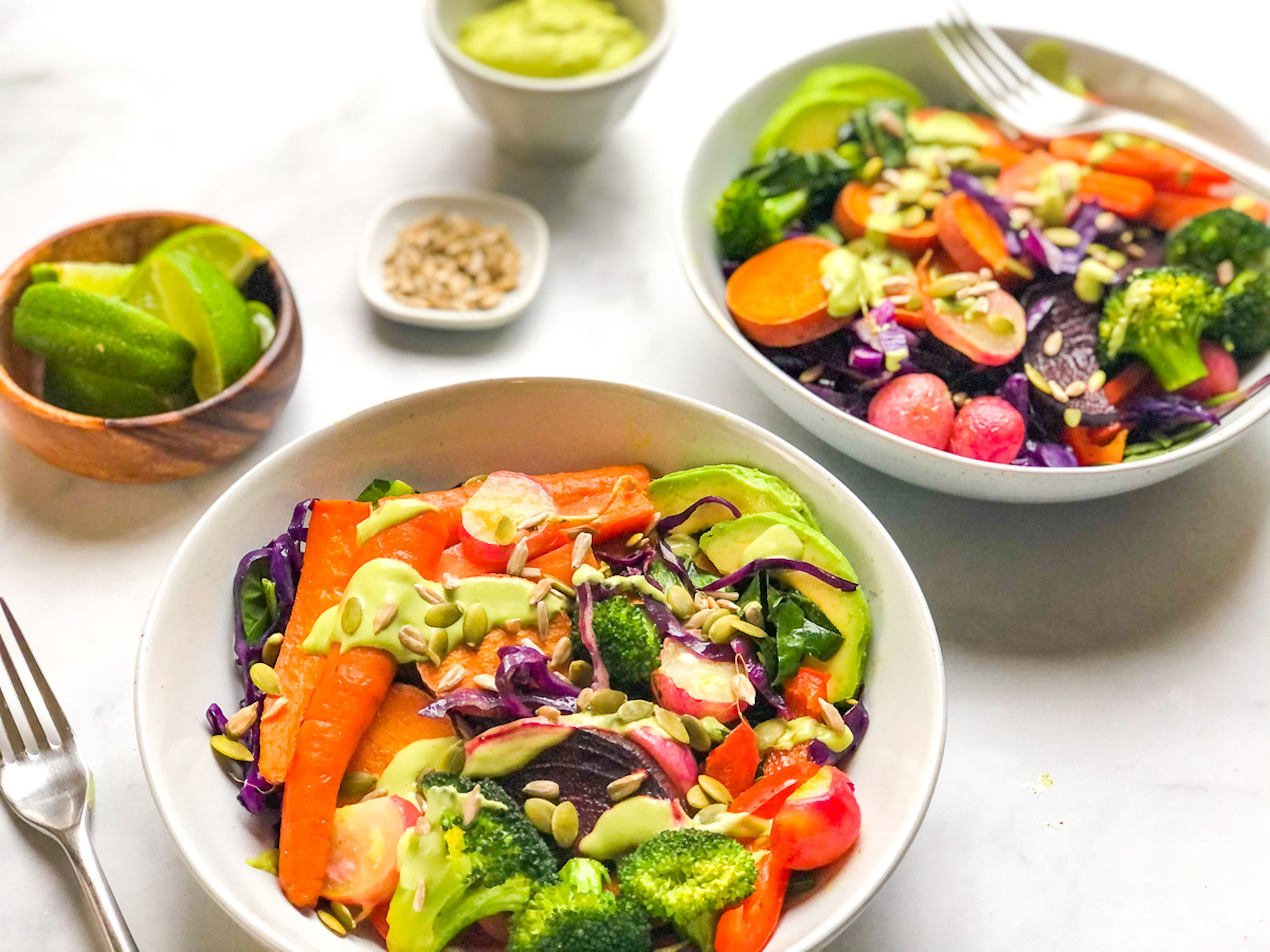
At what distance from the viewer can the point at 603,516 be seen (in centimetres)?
192

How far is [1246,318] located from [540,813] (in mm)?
1871

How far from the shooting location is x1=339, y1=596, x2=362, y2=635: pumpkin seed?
1.70 meters

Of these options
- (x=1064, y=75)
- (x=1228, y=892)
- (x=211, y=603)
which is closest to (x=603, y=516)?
(x=211, y=603)

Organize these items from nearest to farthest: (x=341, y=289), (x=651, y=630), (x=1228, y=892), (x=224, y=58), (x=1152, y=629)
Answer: (x=651, y=630) → (x=1228, y=892) → (x=1152, y=629) → (x=341, y=289) → (x=224, y=58)

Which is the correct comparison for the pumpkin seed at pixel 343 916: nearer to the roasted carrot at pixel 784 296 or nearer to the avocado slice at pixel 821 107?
the roasted carrot at pixel 784 296

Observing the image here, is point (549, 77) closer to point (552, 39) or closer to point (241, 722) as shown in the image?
point (552, 39)

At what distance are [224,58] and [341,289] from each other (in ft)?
3.31

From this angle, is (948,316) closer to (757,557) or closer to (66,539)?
(757,557)

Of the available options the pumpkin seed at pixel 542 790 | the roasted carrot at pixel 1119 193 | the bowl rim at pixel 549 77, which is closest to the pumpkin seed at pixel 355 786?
the pumpkin seed at pixel 542 790

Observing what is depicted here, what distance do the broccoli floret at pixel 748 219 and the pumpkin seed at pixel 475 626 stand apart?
1163 millimetres

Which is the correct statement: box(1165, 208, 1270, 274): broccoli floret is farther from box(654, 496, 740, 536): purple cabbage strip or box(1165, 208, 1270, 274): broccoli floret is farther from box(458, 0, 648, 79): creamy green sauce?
box(458, 0, 648, 79): creamy green sauce

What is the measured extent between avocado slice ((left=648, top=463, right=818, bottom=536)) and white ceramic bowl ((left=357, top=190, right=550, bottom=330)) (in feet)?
2.61

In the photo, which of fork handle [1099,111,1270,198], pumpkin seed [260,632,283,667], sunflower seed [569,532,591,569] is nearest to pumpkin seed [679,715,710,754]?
sunflower seed [569,532,591,569]

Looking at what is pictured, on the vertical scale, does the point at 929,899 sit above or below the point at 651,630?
below
